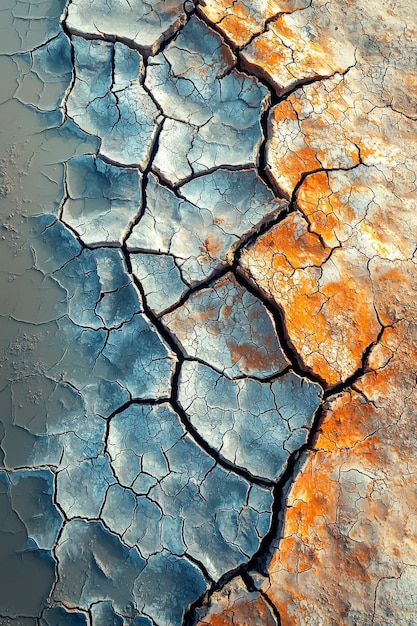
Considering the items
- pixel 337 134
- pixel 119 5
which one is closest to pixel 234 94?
pixel 337 134

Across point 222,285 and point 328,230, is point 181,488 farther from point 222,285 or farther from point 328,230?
point 328,230

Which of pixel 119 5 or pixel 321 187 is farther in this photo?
pixel 119 5

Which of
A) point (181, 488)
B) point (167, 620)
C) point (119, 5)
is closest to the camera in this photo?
point (167, 620)

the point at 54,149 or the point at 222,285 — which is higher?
the point at 54,149

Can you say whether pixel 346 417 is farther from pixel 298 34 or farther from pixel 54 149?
pixel 298 34

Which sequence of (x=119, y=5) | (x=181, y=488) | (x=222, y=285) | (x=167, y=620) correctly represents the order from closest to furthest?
(x=167, y=620) → (x=181, y=488) → (x=222, y=285) → (x=119, y=5)

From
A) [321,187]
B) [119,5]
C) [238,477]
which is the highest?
[119,5]
